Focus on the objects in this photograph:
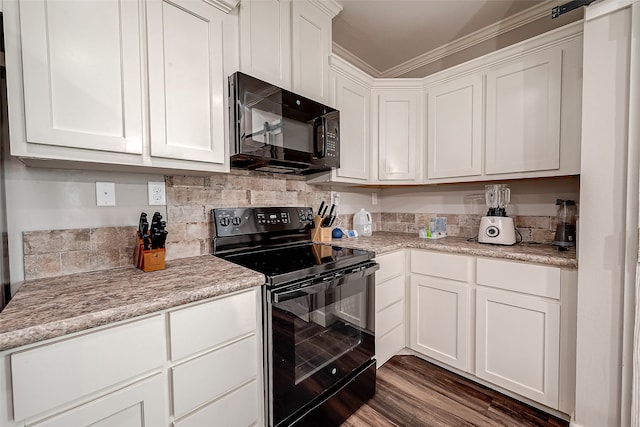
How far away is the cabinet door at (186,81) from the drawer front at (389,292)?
4.33 feet

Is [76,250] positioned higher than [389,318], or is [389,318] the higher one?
[76,250]

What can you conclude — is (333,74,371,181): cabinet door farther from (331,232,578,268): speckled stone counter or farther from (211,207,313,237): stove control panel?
(331,232,578,268): speckled stone counter

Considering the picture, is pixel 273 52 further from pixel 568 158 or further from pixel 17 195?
pixel 568 158

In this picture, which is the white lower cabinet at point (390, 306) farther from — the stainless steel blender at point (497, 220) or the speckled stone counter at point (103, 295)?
the speckled stone counter at point (103, 295)

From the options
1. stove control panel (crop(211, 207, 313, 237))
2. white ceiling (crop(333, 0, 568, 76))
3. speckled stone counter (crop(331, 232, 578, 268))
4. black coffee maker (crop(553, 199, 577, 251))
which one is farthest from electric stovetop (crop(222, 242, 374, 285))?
white ceiling (crop(333, 0, 568, 76))

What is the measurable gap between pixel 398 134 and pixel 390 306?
55.3 inches


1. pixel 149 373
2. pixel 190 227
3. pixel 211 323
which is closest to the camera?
pixel 149 373

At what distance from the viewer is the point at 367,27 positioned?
2219 millimetres

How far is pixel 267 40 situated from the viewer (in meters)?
1.58

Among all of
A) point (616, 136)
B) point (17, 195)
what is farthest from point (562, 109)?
point (17, 195)

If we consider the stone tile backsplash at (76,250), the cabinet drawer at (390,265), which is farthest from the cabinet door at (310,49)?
the stone tile backsplash at (76,250)

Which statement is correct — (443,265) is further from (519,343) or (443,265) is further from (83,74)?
(83,74)

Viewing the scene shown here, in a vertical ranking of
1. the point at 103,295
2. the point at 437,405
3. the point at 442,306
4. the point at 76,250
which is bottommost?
the point at 437,405

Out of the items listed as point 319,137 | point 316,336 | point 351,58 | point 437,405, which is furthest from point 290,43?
point 437,405
